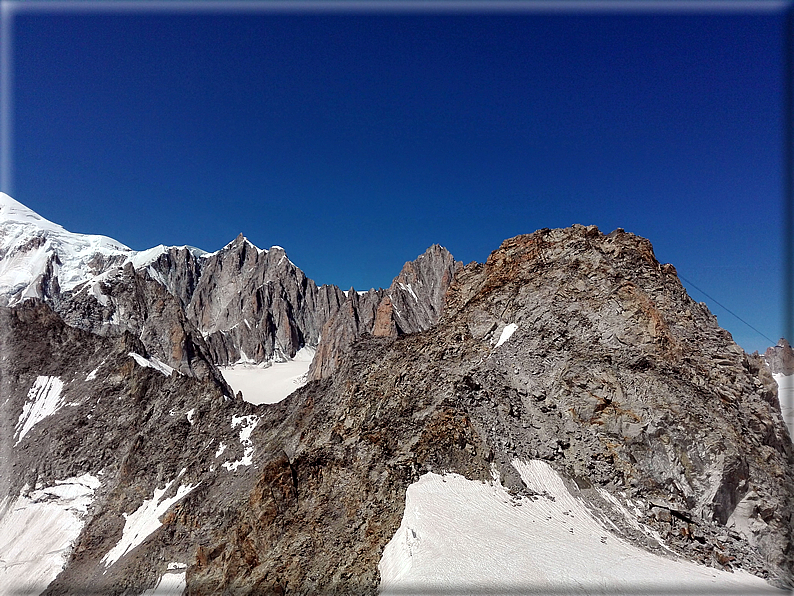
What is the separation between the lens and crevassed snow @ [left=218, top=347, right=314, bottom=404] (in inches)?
3992

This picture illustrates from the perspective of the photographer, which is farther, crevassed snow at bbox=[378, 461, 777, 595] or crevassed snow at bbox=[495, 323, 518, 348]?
crevassed snow at bbox=[495, 323, 518, 348]

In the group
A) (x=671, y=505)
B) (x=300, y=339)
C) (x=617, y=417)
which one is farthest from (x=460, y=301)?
(x=300, y=339)

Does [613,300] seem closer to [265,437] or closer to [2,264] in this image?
[265,437]

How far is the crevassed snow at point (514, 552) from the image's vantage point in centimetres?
871

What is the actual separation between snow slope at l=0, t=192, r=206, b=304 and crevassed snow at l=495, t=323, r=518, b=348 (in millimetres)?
123604

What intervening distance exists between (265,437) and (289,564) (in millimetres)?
13974

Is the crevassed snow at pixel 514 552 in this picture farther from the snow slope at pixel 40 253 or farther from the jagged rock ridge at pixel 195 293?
the snow slope at pixel 40 253

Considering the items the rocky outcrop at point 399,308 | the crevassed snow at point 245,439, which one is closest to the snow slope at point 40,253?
the rocky outcrop at point 399,308

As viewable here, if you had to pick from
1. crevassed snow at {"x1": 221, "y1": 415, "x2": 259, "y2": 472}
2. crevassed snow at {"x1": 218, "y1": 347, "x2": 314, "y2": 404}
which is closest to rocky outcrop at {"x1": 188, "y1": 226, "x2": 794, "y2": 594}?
crevassed snow at {"x1": 221, "y1": 415, "x2": 259, "y2": 472}

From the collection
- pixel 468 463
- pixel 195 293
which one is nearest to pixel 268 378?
pixel 195 293

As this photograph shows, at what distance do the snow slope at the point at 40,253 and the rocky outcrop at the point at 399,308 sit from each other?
62.8m

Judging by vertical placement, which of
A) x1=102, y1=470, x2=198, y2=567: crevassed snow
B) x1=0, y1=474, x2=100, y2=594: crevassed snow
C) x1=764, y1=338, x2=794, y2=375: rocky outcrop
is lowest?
x1=0, y1=474, x2=100, y2=594: crevassed snow

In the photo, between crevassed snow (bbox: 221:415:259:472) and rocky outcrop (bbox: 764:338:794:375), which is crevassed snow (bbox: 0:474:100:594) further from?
rocky outcrop (bbox: 764:338:794:375)

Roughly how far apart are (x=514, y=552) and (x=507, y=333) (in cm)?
1092
